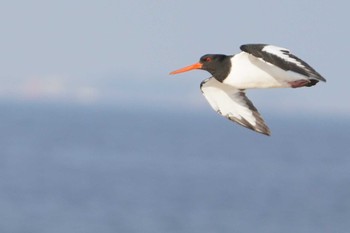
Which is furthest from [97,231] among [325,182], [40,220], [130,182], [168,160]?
[168,160]

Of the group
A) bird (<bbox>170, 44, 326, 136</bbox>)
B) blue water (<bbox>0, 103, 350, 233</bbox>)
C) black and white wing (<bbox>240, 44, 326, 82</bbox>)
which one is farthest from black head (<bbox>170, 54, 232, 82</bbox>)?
blue water (<bbox>0, 103, 350, 233</bbox>)

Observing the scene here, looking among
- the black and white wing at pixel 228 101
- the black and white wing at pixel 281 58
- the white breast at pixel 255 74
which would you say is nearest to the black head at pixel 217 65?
the white breast at pixel 255 74

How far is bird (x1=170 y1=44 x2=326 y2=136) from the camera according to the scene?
59.9 ft

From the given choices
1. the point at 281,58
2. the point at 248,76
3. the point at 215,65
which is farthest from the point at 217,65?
the point at 281,58

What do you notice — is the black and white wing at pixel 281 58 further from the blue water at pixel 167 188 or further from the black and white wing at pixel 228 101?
the blue water at pixel 167 188

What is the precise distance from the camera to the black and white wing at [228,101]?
20.3m

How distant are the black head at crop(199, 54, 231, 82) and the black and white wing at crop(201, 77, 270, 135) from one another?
1.45ft

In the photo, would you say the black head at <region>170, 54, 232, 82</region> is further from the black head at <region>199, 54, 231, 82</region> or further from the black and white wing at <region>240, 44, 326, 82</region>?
the black and white wing at <region>240, 44, 326, 82</region>

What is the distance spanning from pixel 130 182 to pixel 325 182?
19088 mm

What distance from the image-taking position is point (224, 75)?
1966 cm

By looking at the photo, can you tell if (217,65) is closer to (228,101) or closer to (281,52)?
(228,101)

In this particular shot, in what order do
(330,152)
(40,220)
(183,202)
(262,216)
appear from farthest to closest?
(330,152)
(183,202)
(262,216)
(40,220)

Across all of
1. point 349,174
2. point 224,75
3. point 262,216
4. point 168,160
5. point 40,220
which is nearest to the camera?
point 224,75

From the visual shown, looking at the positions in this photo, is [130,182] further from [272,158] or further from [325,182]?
[272,158]
